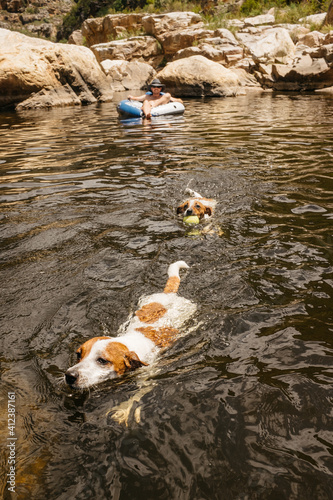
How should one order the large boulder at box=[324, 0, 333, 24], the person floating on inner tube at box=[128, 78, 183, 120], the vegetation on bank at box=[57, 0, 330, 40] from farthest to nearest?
the vegetation on bank at box=[57, 0, 330, 40] → the large boulder at box=[324, 0, 333, 24] → the person floating on inner tube at box=[128, 78, 183, 120]

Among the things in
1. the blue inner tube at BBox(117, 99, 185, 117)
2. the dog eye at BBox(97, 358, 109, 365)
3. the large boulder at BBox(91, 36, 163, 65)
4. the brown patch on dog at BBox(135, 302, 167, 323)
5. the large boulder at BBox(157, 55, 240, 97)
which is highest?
the large boulder at BBox(91, 36, 163, 65)

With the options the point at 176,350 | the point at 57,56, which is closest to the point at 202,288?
the point at 176,350

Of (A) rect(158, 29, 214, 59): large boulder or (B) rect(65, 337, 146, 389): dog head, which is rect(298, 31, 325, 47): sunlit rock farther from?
(B) rect(65, 337, 146, 389): dog head

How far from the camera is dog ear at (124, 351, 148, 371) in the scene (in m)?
2.46

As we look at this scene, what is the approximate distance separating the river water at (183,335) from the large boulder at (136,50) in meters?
27.7

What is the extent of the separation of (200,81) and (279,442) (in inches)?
817

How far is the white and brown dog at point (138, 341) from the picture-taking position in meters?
2.35

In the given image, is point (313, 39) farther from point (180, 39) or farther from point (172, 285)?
point (172, 285)

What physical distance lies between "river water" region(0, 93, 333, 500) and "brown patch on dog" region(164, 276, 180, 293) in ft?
0.40

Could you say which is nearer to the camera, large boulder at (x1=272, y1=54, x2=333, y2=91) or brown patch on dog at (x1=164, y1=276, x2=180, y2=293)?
brown patch on dog at (x1=164, y1=276, x2=180, y2=293)

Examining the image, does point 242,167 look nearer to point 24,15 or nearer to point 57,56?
point 57,56

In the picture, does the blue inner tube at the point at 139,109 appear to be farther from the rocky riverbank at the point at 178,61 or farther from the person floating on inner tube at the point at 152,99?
the rocky riverbank at the point at 178,61

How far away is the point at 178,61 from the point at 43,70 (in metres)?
8.11

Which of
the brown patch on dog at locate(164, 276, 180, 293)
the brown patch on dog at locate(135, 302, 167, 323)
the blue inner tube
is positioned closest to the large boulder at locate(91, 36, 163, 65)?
the blue inner tube
